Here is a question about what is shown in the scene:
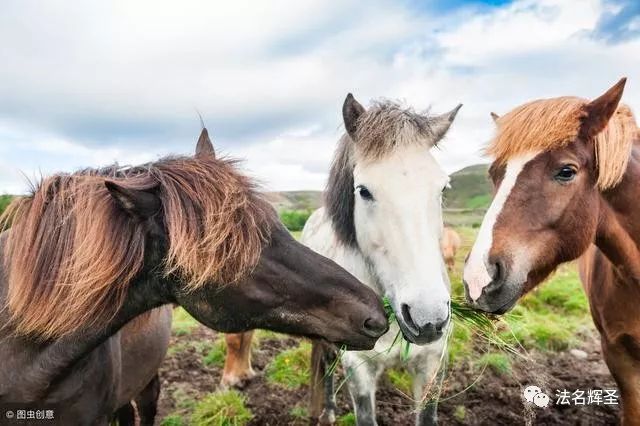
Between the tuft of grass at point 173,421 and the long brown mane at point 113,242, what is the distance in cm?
317

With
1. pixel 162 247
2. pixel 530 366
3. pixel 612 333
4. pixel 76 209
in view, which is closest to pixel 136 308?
pixel 162 247

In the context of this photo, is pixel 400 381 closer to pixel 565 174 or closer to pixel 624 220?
pixel 624 220

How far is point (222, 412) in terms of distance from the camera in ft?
16.1

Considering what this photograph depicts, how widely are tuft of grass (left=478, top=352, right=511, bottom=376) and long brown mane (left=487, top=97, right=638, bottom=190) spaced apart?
3.51m

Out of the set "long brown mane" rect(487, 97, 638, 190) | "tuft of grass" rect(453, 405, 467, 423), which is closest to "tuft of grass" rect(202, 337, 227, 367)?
"tuft of grass" rect(453, 405, 467, 423)

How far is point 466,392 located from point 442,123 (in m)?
3.50

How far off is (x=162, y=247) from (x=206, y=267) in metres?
0.27

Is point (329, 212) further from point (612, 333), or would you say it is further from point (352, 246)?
point (612, 333)

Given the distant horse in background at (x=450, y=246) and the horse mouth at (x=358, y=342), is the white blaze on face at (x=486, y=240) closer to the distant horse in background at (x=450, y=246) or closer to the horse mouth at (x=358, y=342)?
the horse mouth at (x=358, y=342)

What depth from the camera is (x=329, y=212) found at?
3.77 meters

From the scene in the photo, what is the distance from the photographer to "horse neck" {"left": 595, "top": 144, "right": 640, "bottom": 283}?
3.19 m

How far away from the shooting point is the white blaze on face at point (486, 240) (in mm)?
2779

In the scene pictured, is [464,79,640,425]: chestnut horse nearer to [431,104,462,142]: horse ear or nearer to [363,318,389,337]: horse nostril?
[431,104,462,142]: horse ear

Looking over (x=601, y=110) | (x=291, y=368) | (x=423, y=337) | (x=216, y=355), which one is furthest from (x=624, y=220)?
(x=216, y=355)
